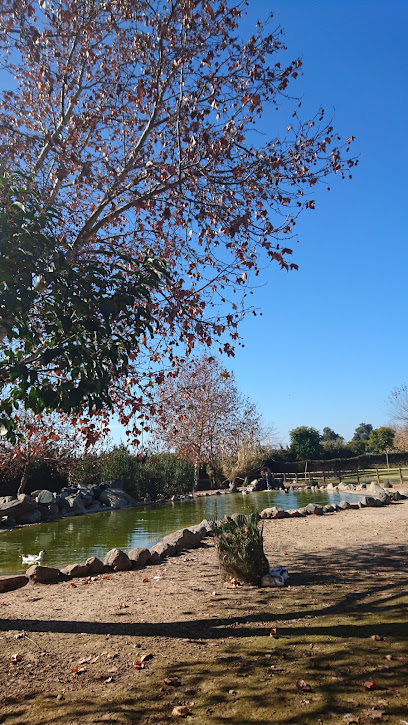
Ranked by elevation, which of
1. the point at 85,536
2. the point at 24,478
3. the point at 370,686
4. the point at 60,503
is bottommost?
the point at 85,536

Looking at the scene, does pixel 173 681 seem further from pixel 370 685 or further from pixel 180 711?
pixel 370 685

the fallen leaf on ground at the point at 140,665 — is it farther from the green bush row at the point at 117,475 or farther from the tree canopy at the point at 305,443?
the tree canopy at the point at 305,443

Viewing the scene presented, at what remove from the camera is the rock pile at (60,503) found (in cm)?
1430

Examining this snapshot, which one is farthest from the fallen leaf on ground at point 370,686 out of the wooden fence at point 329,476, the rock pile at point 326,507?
the wooden fence at point 329,476

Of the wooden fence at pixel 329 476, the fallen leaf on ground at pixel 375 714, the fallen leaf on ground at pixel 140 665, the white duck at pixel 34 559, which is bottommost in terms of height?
the white duck at pixel 34 559

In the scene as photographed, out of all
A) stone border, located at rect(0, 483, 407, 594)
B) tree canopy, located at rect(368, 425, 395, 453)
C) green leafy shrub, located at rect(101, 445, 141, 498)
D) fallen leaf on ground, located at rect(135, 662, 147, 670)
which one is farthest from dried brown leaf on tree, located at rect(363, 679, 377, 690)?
tree canopy, located at rect(368, 425, 395, 453)

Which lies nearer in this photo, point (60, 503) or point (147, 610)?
point (147, 610)

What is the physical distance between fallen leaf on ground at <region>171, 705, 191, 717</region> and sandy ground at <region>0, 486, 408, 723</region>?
59 centimetres

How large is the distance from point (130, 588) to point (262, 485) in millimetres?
21672

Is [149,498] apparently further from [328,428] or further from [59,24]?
[328,428]

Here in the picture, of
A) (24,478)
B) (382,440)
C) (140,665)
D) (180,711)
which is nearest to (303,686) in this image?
(180,711)

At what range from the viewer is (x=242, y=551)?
17.2 ft

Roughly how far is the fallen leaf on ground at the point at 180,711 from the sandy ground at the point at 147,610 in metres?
0.59

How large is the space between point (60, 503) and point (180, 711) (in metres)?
15.0
